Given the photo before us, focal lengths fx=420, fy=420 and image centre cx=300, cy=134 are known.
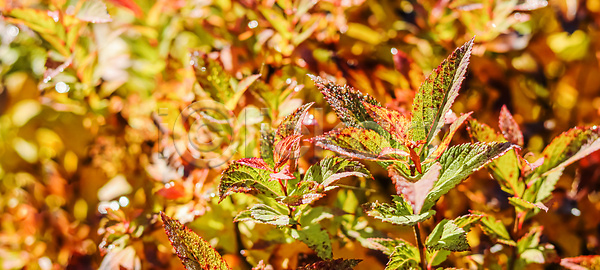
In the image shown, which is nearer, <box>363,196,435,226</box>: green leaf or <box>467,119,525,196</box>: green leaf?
<box>363,196,435,226</box>: green leaf

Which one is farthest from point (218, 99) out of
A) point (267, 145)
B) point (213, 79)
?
point (267, 145)

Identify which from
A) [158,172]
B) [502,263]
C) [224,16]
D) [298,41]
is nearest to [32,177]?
[158,172]

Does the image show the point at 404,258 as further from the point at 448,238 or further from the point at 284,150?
the point at 284,150

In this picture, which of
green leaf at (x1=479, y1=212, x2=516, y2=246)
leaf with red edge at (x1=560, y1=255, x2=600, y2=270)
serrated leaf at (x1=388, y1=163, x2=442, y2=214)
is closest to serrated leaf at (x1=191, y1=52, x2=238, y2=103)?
serrated leaf at (x1=388, y1=163, x2=442, y2=214)

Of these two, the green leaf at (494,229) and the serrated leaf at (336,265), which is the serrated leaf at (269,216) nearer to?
the serrated leaf at (336,265)

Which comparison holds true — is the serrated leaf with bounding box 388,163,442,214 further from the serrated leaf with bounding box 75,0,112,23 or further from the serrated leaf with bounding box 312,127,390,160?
the serrated leaf with bounding box 75,0,112,23

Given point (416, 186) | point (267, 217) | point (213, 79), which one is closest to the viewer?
point (416, 186)
